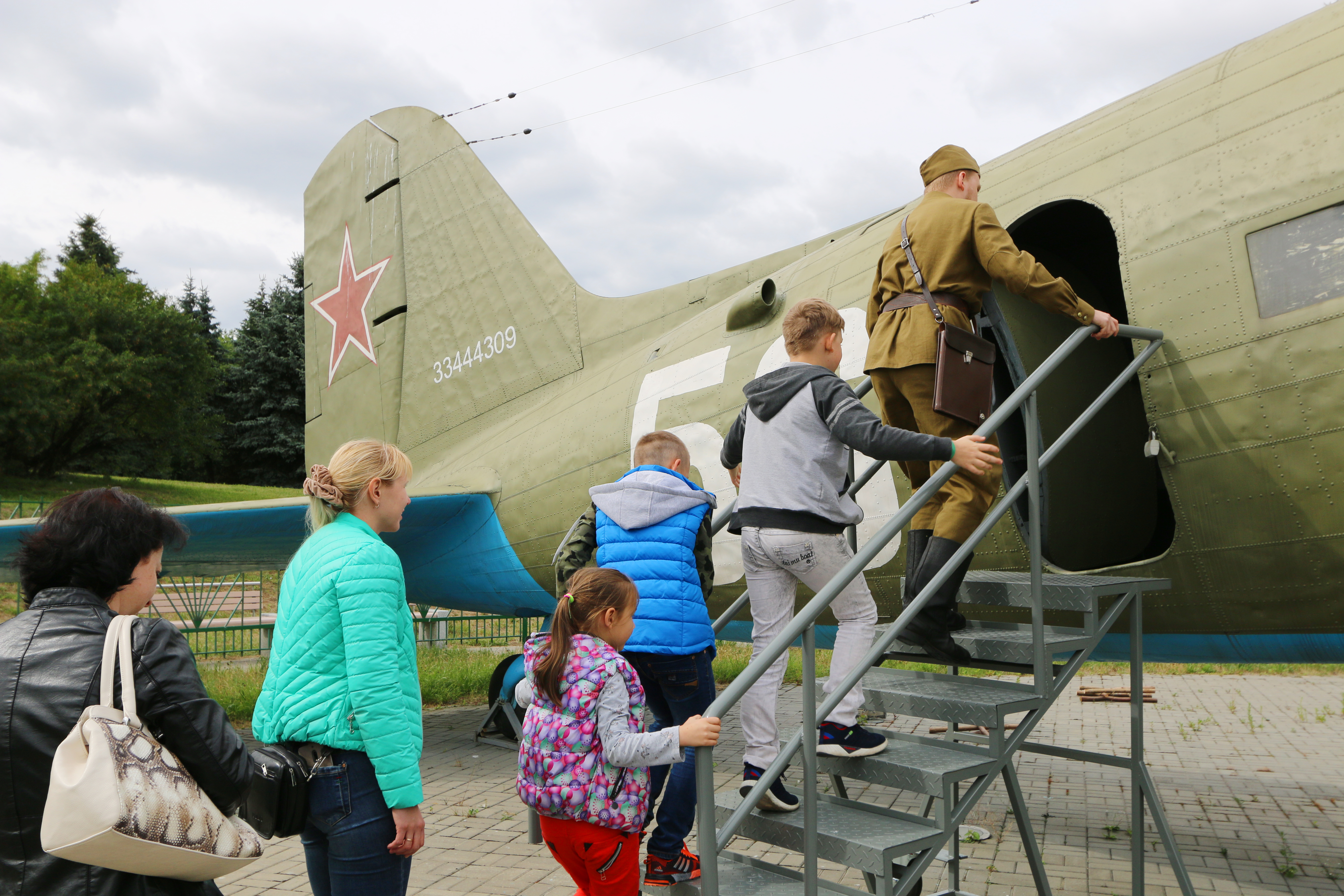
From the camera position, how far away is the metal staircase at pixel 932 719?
2879 mm

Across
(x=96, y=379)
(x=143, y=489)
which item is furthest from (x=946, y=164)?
(x=96, y=379)

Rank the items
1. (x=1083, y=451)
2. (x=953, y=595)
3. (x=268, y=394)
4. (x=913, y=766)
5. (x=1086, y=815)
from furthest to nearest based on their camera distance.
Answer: (x=268, y=394), (x=1086, y=815), (x=1083, y=451), (x=953, y=595), (x=913, y=766)

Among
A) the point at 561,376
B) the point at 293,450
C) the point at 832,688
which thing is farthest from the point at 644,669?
the point at 293,450

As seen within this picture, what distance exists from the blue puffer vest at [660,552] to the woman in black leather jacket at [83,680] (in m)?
1.60

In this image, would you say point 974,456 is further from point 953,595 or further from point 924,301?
point 924,301

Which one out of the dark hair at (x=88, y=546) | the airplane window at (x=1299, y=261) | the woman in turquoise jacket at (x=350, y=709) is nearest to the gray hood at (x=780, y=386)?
the woman in turquoise jacket at (x=350, y=709)

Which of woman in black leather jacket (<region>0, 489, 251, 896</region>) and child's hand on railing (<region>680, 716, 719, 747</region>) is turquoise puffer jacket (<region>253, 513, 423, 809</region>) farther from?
child's hand on railing (<region>680, 716, 719, 747</region>)

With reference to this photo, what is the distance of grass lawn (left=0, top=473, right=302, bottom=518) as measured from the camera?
3725 centimetres

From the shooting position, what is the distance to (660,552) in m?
3.47

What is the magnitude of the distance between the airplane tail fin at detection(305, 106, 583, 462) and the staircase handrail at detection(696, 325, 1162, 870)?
18.4 feet

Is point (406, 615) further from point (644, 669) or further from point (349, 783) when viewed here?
point (644, 669)

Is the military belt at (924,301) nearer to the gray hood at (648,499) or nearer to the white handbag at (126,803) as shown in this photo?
the gray hood at (648,499)

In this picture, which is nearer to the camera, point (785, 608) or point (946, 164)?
point (785, 608)

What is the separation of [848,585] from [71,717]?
7.24 ft
